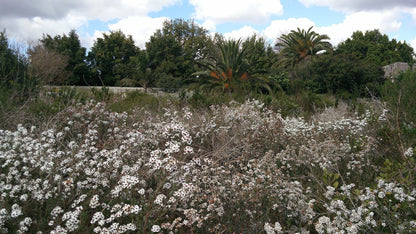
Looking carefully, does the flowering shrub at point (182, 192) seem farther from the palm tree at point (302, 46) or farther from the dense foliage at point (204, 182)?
the palm tree at point (302, 46)

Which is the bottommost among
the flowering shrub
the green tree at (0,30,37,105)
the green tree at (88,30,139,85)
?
the flowering shrub

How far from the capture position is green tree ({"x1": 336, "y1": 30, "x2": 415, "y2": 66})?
38.3 meters

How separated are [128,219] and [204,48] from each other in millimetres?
38158

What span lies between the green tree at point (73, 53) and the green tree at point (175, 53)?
23.0 feet

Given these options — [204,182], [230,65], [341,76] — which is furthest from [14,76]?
[341,76]

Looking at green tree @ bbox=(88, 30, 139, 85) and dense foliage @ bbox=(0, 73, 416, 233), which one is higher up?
green tree @ bbox=(88, 30, 139, 85)

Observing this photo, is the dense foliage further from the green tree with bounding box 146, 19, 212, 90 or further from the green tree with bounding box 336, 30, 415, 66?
the green tree with bounding box 336, 30, 415, 66

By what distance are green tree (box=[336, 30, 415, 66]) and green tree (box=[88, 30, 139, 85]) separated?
25.8 m

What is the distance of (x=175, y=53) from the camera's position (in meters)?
34.9

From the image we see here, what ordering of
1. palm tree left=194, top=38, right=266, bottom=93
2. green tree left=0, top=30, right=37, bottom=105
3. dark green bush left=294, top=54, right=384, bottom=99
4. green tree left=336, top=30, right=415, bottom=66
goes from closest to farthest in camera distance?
green tree left=0, top=30, right=37, bottom=105
palm tree left=194, top=38, right=266, bottom=93
dark green bush left=294, top=54, right=384, bottom=99
green tree left=336, top=30, right=415, bottom=66

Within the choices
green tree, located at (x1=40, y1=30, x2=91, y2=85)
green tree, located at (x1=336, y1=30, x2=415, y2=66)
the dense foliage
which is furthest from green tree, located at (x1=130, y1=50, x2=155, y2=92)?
green tree, located at (x1=336, y1=30, x2=415, y2=66)

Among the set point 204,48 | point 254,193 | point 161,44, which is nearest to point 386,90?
point 254,193

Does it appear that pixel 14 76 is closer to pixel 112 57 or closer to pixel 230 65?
pixel 230 65

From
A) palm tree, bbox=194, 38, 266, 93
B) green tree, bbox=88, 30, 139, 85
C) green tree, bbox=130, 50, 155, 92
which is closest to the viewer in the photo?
palm tree, bbox=194, 38, 266, 93
